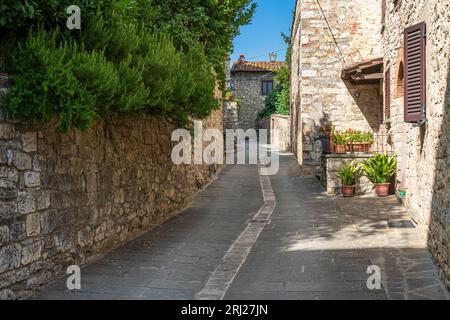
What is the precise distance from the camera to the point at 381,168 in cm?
1107

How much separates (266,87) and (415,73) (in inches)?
1284

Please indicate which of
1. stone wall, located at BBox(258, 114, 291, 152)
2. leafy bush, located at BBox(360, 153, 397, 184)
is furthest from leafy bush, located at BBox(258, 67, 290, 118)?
A: leafy bush, located at BBox(360, 153, 397, 184)

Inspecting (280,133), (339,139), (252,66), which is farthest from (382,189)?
(252,66)

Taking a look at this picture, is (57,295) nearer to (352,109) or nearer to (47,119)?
(47,119)

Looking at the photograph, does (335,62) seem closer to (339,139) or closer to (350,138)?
(350,138)

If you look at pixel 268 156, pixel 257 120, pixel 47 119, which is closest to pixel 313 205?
pixel 47 119

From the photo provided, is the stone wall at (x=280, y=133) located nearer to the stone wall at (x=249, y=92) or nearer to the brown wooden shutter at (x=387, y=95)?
the stone wall at (x=249, y=92)

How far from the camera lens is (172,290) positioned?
16.1ft

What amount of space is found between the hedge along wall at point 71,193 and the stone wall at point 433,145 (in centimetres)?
401

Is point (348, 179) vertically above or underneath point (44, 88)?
underneath

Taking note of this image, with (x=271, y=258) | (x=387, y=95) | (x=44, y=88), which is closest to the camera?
(x=44, y=88)

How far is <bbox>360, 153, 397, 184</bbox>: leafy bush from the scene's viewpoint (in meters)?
11.0

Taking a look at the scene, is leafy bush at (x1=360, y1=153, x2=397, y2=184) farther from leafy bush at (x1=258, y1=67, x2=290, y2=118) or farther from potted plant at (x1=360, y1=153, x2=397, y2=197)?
leafy bush at (x1=258, y1=67, x2=290, y2=118)

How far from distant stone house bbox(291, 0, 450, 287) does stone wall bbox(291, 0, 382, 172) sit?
0.03 metres
